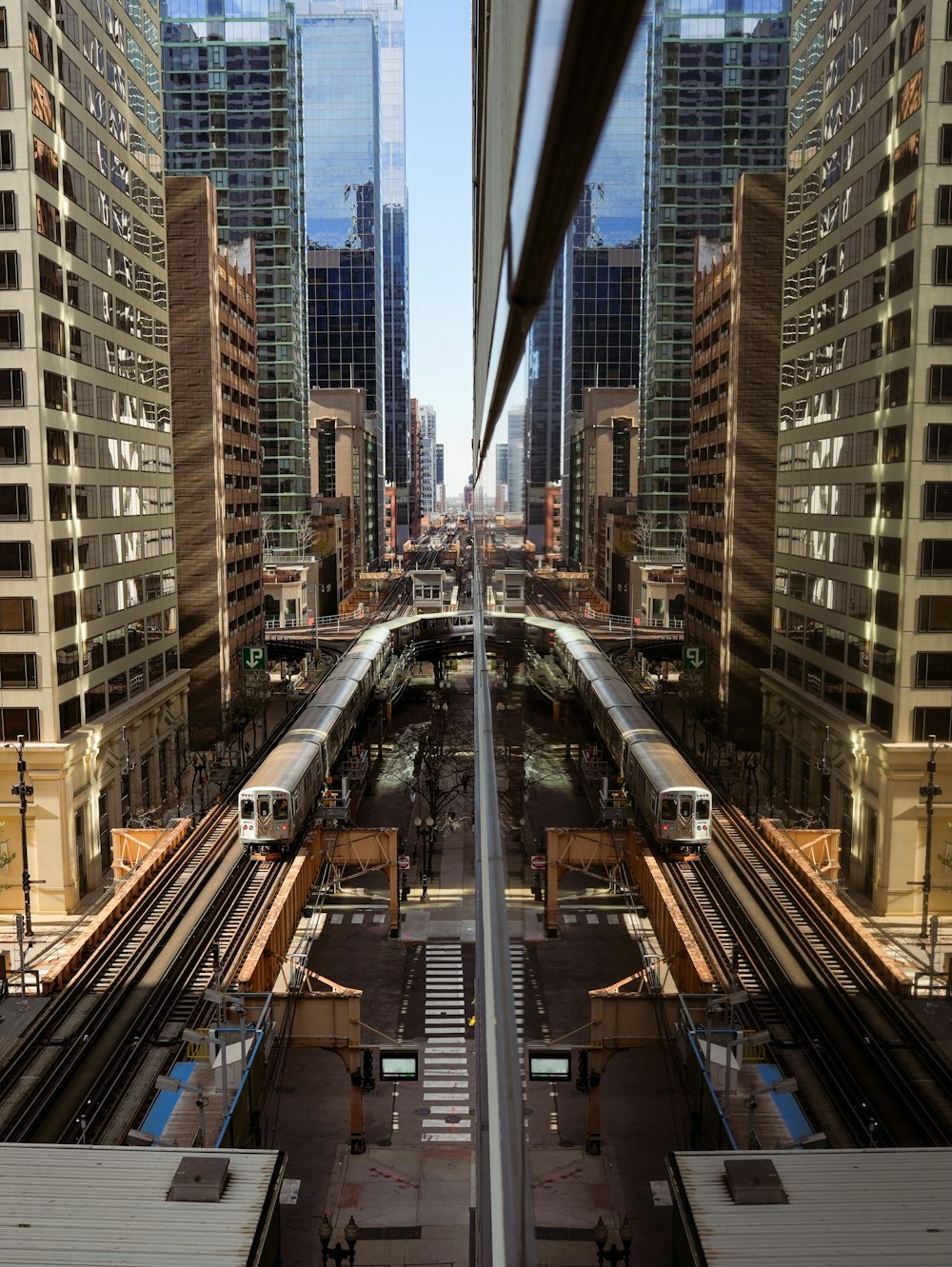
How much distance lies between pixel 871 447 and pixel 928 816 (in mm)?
12762

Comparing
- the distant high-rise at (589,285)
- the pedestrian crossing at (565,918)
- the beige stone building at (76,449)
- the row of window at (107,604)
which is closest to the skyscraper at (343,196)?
the row of window at (107,604)

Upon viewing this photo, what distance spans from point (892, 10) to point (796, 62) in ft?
43.8

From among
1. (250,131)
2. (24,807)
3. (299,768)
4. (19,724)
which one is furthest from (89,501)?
(250,131)

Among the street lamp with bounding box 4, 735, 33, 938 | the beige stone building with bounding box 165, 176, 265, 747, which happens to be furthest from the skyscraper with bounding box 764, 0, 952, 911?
the beige stone building with bounding box 165, 176, 265, 747

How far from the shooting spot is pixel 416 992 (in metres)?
29.8

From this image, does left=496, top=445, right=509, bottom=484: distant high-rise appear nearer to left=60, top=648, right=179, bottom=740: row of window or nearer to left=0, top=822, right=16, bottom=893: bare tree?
left=0, top=822, right=16, bottom=893: bare tree

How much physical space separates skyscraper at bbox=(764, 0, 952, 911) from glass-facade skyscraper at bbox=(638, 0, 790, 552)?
360 cm

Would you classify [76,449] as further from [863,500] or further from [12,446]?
[863,500]

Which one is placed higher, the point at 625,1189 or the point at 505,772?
the point at 505,772

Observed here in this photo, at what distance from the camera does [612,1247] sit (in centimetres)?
1034

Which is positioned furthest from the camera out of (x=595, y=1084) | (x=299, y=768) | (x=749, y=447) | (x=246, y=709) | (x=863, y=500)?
(x=246, y=709)

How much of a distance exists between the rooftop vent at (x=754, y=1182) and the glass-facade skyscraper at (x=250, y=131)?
86.9 metres

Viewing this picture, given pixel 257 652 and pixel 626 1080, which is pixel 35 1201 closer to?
pixel 626 1080

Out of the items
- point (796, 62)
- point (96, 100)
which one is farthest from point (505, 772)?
point (796, 62)
